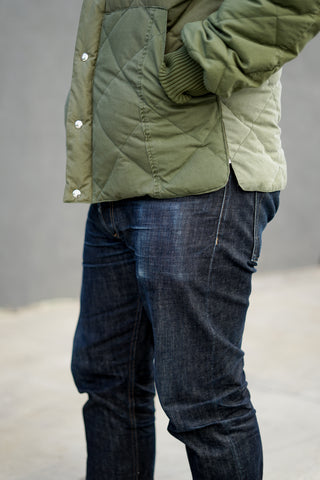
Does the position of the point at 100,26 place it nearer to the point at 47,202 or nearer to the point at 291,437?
the point at 291,437

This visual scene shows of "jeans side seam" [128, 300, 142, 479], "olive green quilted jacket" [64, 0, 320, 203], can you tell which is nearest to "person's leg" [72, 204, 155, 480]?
"jeans side seam" [128, 300, 142, 479]

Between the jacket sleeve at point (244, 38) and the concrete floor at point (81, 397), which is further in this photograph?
the concrete floor at point (81, 397)

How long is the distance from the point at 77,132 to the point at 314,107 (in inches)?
142

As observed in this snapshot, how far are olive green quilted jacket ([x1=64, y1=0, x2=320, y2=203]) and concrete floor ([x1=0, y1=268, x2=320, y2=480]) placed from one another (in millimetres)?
952

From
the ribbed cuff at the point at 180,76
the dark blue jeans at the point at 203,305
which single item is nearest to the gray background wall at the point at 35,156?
the dark blue jeans at the point at 203,305

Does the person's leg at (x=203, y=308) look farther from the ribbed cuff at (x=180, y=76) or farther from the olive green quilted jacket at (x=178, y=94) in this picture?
the ribbed cuff at (x=180, y=76)

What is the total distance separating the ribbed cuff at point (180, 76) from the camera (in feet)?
3.40

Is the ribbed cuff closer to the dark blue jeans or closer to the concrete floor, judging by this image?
the dark blue jeans

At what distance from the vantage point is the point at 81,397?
7.54 ft

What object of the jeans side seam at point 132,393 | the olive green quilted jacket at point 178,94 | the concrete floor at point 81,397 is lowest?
the concrete floor at point 81,397

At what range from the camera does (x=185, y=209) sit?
44.0 inches

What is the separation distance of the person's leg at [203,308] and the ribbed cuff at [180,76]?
0.60ft

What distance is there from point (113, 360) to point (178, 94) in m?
0.61

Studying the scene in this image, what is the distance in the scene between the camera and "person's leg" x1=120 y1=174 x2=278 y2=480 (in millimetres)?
1113
